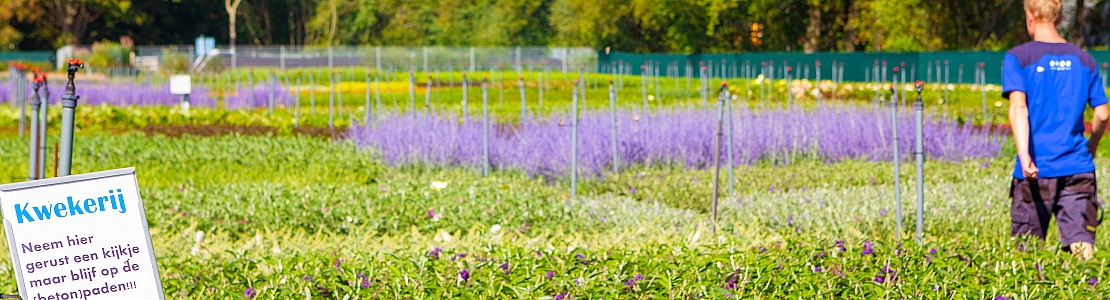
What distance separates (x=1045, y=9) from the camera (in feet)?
17.6

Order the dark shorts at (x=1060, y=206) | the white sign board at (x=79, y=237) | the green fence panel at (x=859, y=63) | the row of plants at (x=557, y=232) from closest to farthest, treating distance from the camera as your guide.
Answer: the white sign board at (x=79, y=237) → the row of plants at (x=557, y=232) → the dark shorts at (x=1060, y=206) → the green fence panel at (x=859, y=63)

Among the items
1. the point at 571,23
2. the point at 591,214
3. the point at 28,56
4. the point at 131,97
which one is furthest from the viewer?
the point at 571,23

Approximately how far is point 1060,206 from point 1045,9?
84cm

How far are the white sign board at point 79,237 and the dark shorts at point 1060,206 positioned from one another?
370 centimetres

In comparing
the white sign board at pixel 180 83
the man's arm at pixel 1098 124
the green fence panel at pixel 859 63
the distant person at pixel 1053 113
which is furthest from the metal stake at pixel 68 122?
the green fence panel at pixel 859 63

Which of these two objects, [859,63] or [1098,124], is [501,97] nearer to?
[1098,124]

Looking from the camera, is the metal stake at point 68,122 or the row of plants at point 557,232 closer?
the metal stake at point 68,122

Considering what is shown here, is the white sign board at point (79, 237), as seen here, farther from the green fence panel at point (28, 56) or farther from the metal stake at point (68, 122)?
the green fence panel at point (28, 56)

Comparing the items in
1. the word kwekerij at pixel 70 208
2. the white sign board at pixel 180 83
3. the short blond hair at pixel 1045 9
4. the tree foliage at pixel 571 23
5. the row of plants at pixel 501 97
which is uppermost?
the tree foliage at pixel 571 23

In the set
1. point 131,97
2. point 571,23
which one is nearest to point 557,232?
point 131,97

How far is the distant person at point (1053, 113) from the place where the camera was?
5.34 meters

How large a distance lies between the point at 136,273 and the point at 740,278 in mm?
2468

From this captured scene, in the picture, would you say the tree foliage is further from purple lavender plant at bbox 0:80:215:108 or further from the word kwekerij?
the word kwekerij

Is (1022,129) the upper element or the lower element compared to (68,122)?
lower
